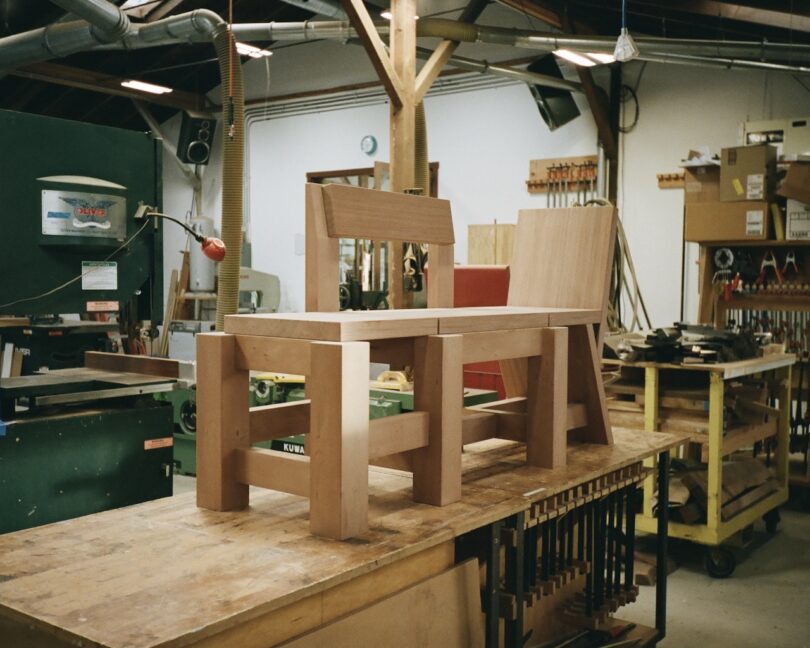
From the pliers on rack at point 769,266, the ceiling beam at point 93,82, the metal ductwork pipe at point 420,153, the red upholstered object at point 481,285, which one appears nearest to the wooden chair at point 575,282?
the red upholstered object at point 481,285

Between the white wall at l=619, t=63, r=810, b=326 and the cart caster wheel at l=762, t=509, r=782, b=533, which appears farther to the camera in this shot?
the white wall at l=619, t=63, r=810, b=326

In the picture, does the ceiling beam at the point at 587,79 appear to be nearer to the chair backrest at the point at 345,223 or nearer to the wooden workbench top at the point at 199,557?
the chair backrest at the point at 345,223

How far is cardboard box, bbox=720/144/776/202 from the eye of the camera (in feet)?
15.3

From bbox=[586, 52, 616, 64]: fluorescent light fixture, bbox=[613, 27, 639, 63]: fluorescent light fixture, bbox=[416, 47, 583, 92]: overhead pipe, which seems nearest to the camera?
bbox=[613, 27, 639, 63]: fluorescent light fixture

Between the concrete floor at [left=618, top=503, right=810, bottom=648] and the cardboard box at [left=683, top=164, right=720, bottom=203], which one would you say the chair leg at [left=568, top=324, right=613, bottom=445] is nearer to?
the concrete floor at [left=618, top=503, right=810, bottom=648]

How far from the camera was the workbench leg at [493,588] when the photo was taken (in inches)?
63.0

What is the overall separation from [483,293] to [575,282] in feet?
7.47

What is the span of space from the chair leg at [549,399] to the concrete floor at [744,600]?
1.39m

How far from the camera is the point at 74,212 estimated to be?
2355mm

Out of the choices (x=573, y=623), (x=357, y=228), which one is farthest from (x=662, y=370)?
(x=357, y=228)

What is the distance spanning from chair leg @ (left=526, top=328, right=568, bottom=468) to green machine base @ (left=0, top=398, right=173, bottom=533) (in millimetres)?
1427

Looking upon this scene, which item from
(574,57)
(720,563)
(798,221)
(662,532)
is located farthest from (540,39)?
(662,532)

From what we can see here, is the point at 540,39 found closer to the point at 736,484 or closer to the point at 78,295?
the point at 736,484

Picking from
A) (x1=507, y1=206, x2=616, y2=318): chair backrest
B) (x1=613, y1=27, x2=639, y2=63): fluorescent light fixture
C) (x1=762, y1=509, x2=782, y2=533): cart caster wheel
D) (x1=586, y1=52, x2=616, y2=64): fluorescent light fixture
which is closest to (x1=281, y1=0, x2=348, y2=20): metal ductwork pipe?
(x1=586, y1=52, x2=616, y2=64): fluorescent light fixture
